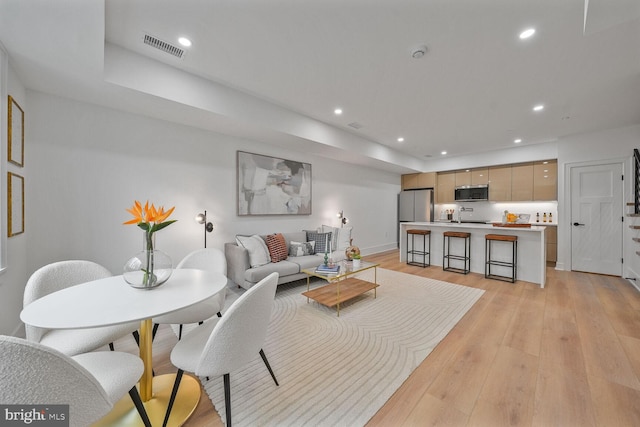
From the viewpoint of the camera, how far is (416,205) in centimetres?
717

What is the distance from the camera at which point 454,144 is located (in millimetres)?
5574

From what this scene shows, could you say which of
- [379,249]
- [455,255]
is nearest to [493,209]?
[455,255]

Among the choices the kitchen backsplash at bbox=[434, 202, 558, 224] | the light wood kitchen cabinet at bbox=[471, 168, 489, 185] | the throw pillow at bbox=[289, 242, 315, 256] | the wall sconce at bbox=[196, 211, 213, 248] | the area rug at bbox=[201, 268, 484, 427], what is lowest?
the area rug at bbox=[201, 268, 484, 427]

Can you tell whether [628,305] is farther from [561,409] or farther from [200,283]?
[200,283]

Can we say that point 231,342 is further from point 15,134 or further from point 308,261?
point 15,134

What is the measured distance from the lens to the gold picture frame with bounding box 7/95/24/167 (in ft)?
6.57

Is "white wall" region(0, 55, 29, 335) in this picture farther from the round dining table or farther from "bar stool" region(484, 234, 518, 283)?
"bar stool" region(484, 234, 518, 283)

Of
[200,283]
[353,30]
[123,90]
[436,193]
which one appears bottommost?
[200,283]

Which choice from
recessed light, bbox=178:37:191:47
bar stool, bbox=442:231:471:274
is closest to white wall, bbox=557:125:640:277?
bar stool, bbox=442:231:471:274

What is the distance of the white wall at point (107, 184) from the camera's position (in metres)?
2.49

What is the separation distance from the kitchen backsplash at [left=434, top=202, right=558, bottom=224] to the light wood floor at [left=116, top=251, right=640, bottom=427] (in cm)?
310

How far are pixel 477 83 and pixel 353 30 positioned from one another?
184 centimetres

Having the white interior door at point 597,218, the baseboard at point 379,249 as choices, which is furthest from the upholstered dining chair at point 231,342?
the white interior door at point 597,218

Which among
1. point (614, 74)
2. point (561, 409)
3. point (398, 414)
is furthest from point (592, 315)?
point (398, 414)
